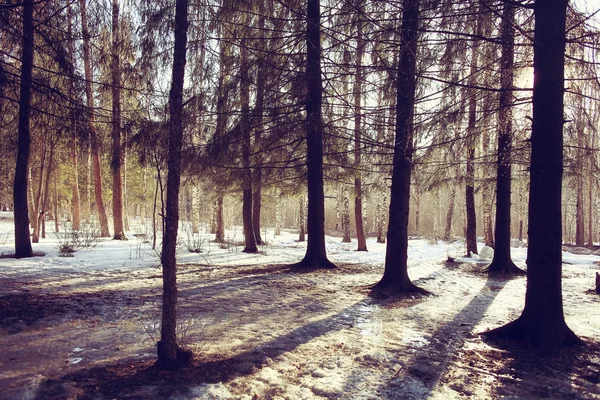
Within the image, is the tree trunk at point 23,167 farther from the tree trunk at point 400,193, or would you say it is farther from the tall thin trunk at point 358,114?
the tree trunk at point 400,193

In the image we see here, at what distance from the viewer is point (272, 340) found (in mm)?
4875

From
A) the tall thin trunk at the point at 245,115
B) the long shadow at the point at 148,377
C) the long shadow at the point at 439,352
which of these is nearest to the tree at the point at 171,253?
the long shadow at the point at 148,377

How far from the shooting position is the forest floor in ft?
11.8

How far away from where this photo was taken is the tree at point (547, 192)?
4.89m

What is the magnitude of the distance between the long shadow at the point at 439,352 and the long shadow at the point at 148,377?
136cm

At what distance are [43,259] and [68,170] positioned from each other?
56.3 feet

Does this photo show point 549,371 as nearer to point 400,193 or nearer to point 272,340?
point 272,340

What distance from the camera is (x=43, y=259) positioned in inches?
385

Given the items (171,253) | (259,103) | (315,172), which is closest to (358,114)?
(315,172)

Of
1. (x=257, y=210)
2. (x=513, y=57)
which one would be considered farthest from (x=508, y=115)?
(x=257, y=210)

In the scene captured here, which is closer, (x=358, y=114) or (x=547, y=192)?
(x=547, y=192)

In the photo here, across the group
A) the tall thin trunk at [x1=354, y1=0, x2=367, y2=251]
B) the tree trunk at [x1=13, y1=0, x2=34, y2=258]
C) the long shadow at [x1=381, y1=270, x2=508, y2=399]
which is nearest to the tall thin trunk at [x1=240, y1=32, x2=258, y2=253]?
the tall thin trunk at [x1=354, y1=0, x2=367, y2=251]

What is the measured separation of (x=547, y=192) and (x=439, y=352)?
92.3 inches

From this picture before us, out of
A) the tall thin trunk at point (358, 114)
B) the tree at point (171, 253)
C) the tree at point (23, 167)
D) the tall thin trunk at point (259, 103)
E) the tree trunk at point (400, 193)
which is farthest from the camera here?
the tall thin trunk at point (259, 103)
